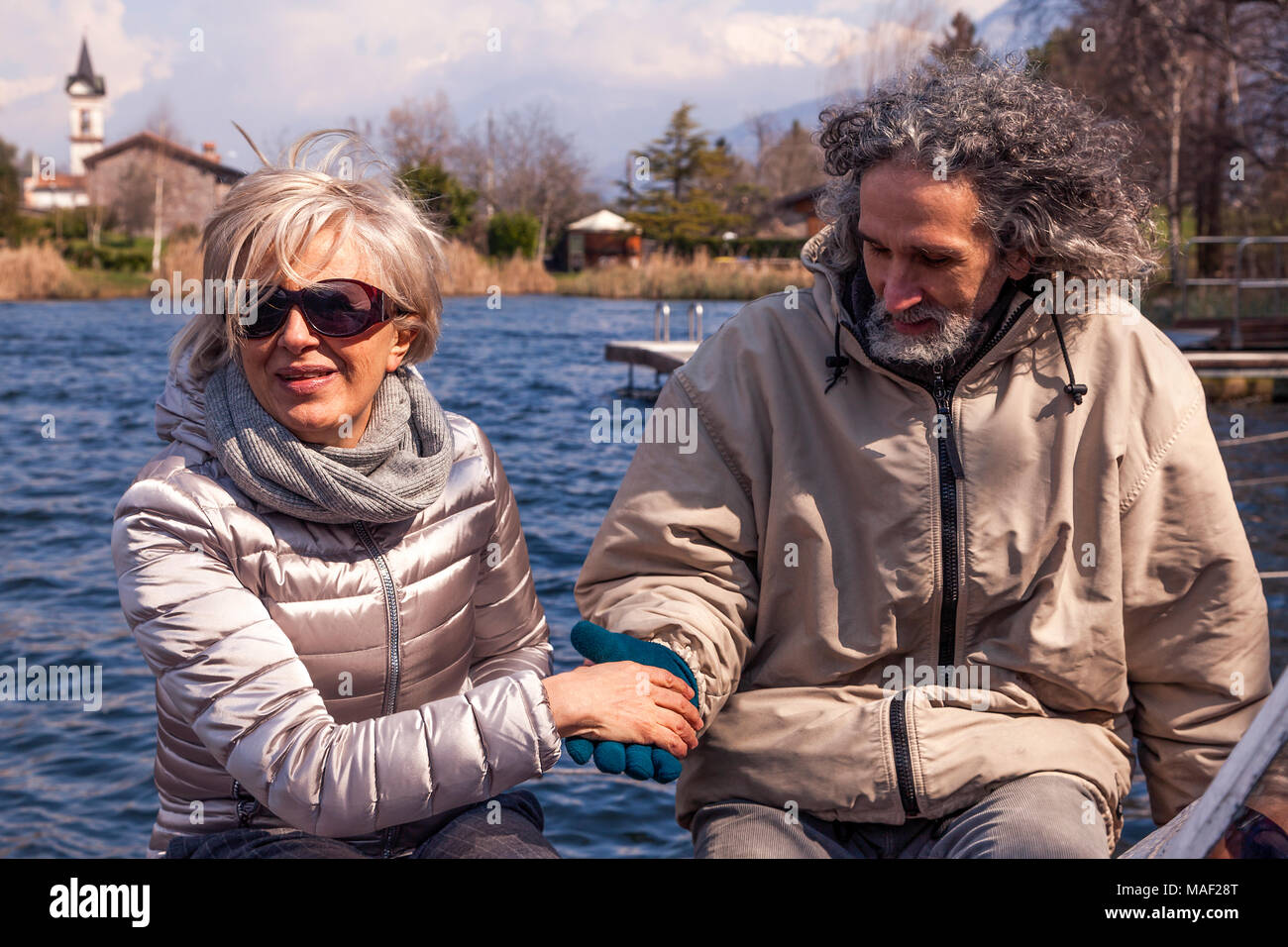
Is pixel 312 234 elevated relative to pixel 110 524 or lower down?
elevated

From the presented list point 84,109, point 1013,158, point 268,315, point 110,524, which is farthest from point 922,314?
point 84,109

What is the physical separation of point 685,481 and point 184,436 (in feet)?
2.73

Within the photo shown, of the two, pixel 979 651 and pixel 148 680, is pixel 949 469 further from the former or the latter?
pixel 148 680

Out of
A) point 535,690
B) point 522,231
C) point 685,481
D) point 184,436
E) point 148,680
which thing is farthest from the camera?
point 522,231

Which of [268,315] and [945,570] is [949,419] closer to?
[945,570]

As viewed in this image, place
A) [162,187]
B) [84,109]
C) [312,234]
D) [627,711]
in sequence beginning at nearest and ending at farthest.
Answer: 1. [627,711]
2. [312,234]
3. [162,187]
4. [84,109]

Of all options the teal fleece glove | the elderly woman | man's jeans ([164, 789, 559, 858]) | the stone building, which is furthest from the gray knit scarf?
the stone building

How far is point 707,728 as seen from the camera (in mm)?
2326

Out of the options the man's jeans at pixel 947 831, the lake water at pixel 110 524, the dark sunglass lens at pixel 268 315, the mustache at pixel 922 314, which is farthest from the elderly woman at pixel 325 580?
the lake water at pixel 110 524

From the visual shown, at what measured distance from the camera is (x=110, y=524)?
35.4 ft

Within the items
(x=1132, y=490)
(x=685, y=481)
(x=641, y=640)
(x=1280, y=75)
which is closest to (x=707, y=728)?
(x=641, y=640)

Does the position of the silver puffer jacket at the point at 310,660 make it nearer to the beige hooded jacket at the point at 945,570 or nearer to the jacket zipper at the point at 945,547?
the beige hooded jacket at the point at 945,570

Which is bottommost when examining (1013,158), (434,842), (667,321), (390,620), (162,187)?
(434,842)

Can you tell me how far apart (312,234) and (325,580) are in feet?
1.81
